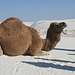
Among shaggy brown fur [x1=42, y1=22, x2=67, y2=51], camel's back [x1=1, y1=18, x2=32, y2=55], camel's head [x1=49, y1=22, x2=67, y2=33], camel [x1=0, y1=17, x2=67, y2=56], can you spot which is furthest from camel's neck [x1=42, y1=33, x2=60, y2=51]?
camel's back [x1=1, y1=18, x2=32, y2=55]

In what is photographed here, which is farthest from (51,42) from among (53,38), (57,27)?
(57,27)

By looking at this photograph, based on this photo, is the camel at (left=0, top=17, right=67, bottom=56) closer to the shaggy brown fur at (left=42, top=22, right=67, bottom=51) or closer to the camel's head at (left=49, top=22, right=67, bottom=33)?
the shaggy brown fur at (left=42, top=22, right=67, bottom=51)

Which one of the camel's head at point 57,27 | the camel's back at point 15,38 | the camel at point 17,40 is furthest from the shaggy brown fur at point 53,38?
the camel's back at point 15,38

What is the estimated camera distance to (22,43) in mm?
6398

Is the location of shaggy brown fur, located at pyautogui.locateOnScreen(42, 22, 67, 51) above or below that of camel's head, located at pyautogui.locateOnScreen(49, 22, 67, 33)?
below

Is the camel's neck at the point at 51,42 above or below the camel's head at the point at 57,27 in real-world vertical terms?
below

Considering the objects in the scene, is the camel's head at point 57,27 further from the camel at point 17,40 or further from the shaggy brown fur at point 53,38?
the camel at point 17,40

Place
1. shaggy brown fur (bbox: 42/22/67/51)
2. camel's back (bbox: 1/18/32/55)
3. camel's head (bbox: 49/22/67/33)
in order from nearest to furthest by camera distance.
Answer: camel's back (bbox: 1/18/32/55), camel's head (bbox: 49/22/67/33), shaggy brown fur (bbox: 42/22/67/51)

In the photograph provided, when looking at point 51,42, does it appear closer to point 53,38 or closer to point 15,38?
point 53,38

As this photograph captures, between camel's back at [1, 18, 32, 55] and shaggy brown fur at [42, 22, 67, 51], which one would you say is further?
shaggy brown fur at [42, 22, 67, 51]

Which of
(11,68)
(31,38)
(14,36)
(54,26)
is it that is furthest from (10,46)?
(54,26)

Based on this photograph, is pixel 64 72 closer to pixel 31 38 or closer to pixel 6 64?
pixel 6 64

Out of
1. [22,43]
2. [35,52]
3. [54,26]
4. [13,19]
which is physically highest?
[13,19]

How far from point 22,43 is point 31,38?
0.53 m
